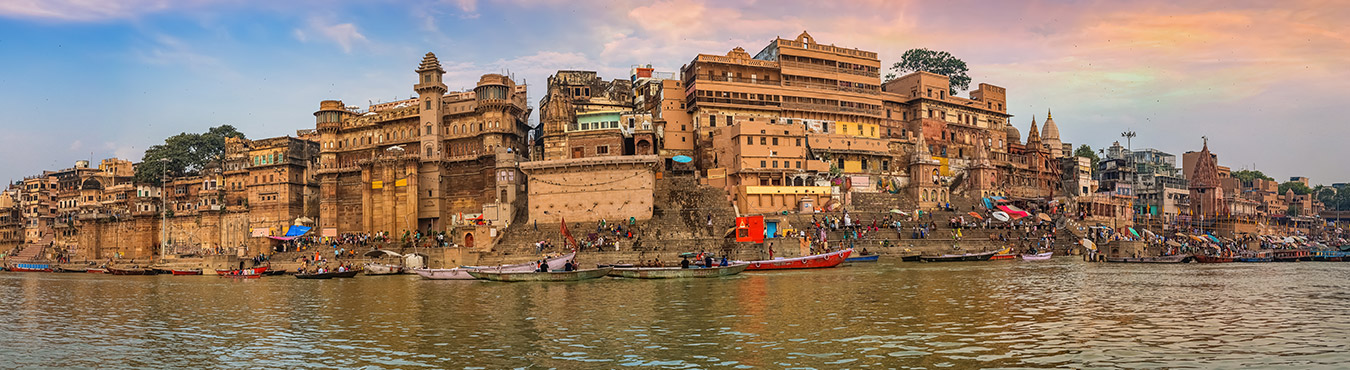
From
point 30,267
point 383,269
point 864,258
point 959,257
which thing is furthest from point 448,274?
point 30,267

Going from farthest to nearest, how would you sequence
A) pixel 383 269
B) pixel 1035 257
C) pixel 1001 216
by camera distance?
pixel 1001 216, pixel 1035 257, pixel 383 269

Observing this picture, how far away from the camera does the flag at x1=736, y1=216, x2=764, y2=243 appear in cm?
5400

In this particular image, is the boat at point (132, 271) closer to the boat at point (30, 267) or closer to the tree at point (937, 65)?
the boat at point (30, 267)

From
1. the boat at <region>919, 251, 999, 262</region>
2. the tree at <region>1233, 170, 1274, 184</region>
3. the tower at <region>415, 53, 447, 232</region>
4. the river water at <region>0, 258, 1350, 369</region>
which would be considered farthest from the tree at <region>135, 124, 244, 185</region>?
the tree at <region>1233, 170, 1274, 184</region>

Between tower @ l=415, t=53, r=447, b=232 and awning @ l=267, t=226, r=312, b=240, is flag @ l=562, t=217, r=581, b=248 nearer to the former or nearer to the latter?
tower @ l=415, t=53, r=447, b=232

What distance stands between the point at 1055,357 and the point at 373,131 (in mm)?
60102

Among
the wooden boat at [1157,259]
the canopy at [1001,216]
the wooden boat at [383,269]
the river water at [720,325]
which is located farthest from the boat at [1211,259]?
the wooden boat at [383,269]

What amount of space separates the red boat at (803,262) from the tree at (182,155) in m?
57.1

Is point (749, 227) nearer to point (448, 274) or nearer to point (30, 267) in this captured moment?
point (448, 274)

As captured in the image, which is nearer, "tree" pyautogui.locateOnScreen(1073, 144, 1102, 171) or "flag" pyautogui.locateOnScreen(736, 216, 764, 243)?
"flag" pyautogui.locateOnScreen(736, 216, 764, 243)

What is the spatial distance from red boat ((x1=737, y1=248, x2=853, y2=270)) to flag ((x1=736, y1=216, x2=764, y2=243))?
742cm

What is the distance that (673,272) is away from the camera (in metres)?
40.9

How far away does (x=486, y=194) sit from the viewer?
64.0m

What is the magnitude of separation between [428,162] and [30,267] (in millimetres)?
36850
